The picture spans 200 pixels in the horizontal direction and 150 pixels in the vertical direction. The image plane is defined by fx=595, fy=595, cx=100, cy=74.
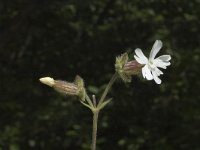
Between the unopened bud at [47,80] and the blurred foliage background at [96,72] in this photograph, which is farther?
the blurred foliage background at [96,72]

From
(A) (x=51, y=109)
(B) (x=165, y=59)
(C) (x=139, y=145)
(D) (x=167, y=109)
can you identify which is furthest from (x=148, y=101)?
(B) (x=165, y=59)

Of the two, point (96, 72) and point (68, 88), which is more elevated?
point (96, 72)

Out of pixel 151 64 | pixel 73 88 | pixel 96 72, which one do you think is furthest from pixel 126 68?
pixel 96 72

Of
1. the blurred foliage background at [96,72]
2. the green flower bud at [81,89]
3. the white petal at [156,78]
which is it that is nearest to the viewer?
the white petal at [156,78]

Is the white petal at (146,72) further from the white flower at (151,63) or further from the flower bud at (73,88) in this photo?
the flower bud at (73,88)

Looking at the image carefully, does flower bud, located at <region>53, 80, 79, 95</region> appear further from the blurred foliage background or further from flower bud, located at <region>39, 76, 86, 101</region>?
the blurred foliage background

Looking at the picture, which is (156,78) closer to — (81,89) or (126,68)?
(126,68)

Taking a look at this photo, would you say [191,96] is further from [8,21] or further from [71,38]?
[8,21]

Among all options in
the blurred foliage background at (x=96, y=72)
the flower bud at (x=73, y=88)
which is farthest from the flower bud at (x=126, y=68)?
the blurred foliage background at (x=96, y=72)

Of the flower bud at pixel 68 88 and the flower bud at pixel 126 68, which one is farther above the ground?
the flower bud at pixel 126 68

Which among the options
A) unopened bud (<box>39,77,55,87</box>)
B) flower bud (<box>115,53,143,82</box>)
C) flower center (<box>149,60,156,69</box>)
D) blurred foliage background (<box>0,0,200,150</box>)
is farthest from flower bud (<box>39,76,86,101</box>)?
blurred foliage background (<box>0,0,200,150</box>)
